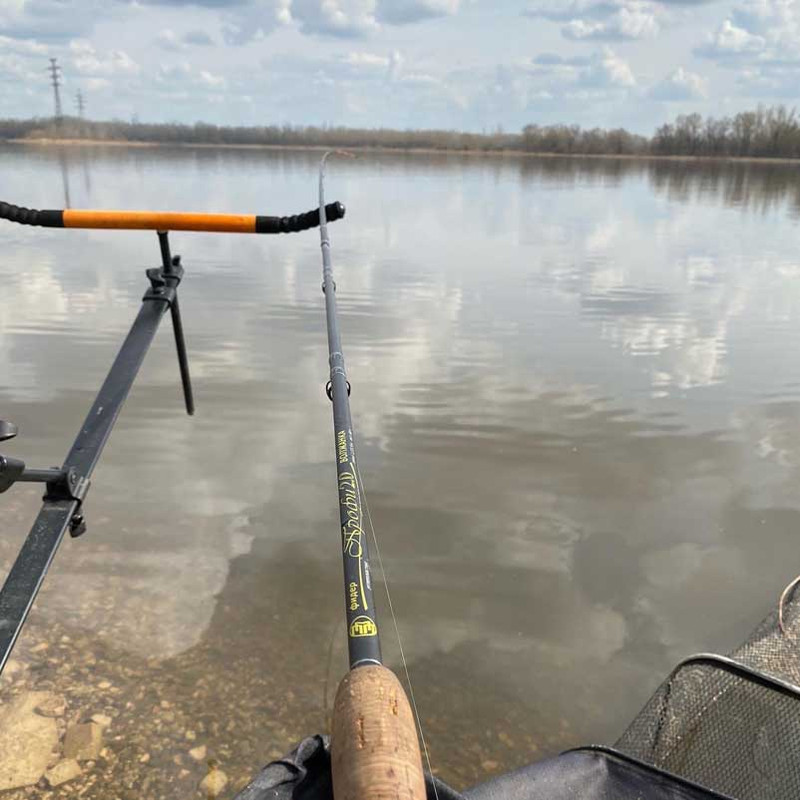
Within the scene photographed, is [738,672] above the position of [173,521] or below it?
above

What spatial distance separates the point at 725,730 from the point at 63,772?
8.43 feet

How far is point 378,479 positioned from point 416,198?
2791 cm

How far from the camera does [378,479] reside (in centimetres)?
578

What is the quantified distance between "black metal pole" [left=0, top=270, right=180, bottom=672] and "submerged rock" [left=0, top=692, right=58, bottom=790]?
47.9 inches

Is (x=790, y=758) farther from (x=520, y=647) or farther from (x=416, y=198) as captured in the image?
(x=416, y=198)

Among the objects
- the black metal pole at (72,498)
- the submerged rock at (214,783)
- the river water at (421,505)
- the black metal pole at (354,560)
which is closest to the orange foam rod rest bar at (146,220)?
the black metal pole at (72,498)

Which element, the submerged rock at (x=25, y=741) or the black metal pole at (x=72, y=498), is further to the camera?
the submerged rock at (x=25, y=741)

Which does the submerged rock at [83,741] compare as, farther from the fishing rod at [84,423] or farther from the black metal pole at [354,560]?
the black metal pole at [354,560]

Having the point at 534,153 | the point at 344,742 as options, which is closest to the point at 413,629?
the point at 344,742

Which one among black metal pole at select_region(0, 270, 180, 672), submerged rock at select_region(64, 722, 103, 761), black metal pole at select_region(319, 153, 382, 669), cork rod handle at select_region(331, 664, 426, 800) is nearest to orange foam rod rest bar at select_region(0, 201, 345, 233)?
black metal pole at select_region(0, 270, 180, 672)

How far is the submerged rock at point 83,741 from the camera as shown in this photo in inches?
122

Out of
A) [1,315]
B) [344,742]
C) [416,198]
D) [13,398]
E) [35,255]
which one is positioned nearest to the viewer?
[344,742]

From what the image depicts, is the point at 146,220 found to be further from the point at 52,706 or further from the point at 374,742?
the point at 374,742

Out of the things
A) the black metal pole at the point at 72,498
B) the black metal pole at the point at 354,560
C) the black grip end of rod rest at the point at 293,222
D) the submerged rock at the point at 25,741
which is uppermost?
the black grip end of rod rest at the point at 293,222
